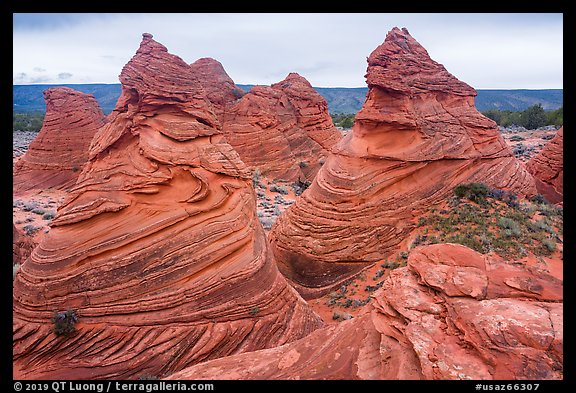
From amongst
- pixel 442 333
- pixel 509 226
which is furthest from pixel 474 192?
pixel 442 333

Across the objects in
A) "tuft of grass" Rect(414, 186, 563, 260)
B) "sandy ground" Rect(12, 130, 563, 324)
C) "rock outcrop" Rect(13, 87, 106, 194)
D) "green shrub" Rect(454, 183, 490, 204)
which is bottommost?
"sandy ground" Rect(12, 130, 563, 324)

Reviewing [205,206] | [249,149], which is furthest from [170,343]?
[249,149]

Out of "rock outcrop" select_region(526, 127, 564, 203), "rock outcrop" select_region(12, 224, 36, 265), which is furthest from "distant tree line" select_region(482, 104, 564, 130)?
"rock outcrop" select_region(12, 224, 36, 265)

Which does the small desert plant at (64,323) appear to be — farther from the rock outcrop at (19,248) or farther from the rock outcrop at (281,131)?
the rock outcrop at (281,131)

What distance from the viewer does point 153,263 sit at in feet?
24.7

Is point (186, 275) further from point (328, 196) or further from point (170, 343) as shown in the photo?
point (328, 196)

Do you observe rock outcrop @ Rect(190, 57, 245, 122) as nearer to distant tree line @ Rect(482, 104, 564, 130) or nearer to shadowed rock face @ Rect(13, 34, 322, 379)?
shadowed rock face @ Rect(13, 34, 322, 379)

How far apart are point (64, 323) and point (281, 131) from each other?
84.7 ft

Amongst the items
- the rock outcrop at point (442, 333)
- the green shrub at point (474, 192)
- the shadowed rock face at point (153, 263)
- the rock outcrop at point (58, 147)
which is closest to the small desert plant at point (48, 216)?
the rock outcrop at point (58, 147)

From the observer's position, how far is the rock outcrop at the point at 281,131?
29969mm

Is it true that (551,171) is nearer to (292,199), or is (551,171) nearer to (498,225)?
(498,225)

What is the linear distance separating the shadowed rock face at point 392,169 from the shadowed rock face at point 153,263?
4.44 m

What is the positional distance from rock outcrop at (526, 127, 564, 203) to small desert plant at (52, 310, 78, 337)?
21.7 m

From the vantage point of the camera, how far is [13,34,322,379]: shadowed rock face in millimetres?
7145
